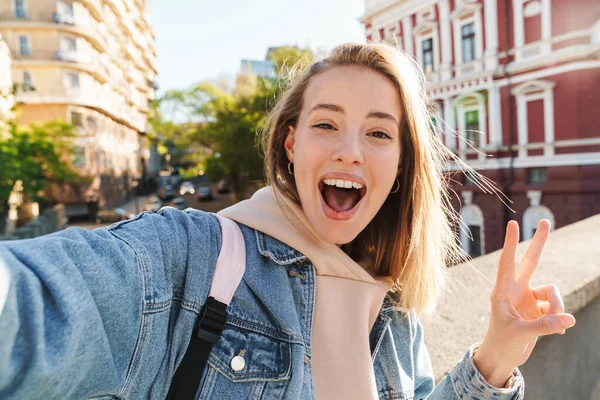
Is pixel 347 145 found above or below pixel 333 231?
above

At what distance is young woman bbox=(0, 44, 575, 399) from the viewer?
0.60 meters

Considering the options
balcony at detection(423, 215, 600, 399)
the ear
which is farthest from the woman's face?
balcony at detection(423, 215, 600, 399)

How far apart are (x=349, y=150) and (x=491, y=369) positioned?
2.28 ft

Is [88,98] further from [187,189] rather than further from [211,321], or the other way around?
[211,321]

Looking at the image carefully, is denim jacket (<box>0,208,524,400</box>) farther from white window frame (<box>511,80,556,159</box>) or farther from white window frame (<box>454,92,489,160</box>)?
white window frame (<box>454,92,489,160</box>)

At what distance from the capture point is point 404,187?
140 cm

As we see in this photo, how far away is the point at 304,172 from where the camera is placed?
1221mm

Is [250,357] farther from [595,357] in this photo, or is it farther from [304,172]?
[595,357]

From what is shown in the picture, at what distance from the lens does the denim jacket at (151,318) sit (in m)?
0.56

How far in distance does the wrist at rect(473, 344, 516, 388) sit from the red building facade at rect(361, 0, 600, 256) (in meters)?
11.6

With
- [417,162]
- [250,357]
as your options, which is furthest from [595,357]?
[250,357]

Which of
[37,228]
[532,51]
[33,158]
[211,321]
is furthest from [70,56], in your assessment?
[211,321]

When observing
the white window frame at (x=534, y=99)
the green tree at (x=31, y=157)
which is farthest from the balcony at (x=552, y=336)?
the green tree at (x=31, y=157)

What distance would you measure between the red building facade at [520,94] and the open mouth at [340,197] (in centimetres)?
1144
